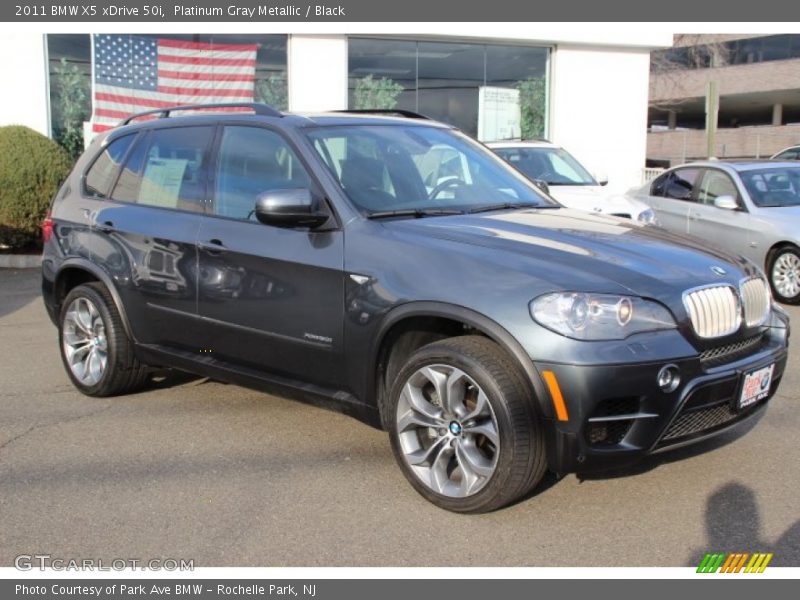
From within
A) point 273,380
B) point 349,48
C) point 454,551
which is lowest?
point 454,551

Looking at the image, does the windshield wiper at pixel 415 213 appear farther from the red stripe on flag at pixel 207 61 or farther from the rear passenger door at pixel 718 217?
the red stripe on flag at pixel 207 61

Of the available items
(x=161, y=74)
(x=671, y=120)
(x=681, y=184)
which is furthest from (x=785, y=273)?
(x=671, y=120)

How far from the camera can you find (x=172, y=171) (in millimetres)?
5266

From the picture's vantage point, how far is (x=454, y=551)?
3561mm

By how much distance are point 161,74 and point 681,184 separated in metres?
8.78

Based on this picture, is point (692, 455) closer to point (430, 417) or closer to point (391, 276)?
point (430, 417)

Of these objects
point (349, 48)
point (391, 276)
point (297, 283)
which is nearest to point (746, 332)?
point (391, 276)

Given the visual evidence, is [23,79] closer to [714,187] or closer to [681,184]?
[681,184]

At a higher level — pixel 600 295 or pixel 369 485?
pixel 600 295

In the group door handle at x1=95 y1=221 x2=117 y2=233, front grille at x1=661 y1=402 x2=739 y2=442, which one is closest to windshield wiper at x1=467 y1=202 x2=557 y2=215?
front grille at x1=661 y1=402 x2=739 y2=442

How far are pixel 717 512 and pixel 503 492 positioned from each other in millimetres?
981

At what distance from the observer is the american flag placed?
572 inches

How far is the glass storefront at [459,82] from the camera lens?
16.1 meters

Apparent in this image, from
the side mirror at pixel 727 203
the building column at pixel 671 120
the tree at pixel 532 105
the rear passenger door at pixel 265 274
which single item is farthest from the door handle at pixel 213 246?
the building column at pixel 671 120
